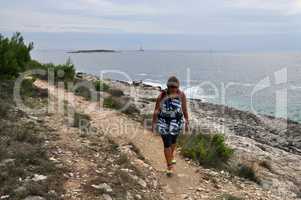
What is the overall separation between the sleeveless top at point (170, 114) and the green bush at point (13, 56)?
7.75 m

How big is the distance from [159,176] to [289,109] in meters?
36.8

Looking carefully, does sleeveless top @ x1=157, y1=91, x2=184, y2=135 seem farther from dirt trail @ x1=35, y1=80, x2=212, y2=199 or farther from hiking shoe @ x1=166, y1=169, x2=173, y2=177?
dirt trail @ x1=35, y1=80, x2=212, y2=199

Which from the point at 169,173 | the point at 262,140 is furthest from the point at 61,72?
the point at 169,173

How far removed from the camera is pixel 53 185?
7348 millimetres

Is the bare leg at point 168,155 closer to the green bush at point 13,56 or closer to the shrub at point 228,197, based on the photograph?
the shrub at point 228,197

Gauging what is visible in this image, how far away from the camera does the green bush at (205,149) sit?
1145 cm

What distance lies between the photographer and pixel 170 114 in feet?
29.7

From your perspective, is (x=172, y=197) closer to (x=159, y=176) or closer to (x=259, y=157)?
(x=159, y=176)

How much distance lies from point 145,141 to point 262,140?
525 inches

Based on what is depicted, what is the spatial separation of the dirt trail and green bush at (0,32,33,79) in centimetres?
167

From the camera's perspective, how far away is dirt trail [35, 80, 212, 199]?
30.0ft

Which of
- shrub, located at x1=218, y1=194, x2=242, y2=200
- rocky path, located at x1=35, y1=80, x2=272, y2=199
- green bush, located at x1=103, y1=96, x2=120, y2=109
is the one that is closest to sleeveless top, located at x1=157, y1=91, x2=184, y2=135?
rocky path, located at x1=35, y1=80, x2=272, y2=199

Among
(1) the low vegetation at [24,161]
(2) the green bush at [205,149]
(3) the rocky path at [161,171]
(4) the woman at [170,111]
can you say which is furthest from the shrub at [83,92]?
(4) the woman at [170,111]

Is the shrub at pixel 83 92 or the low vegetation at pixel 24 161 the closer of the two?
the low vegetation at pixel 24 161
